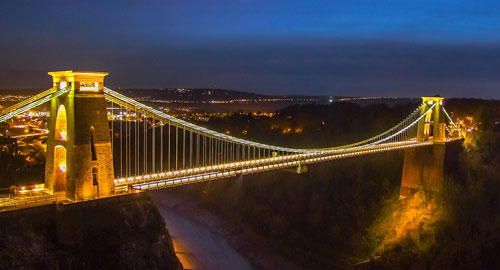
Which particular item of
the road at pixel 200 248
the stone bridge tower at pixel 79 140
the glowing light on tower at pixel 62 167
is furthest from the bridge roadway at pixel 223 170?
the road at pixel 200 248

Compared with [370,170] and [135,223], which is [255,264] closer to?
[135,223]

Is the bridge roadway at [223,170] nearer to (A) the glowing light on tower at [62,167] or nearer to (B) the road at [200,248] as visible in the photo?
(A) the glowing light on tower at [62,167]

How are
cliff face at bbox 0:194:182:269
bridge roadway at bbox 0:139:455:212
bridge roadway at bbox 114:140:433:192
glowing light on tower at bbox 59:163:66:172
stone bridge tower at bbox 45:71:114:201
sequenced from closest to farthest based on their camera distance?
cliff face at bbox 0:194:182:269, bridge roadway at bbox 0:139:455:212, stone bridge tower at bbox 45:71:114:201, glowing light on tower at bbox 59:163:66:172, bridge roadway at bbox 114:140:433:192

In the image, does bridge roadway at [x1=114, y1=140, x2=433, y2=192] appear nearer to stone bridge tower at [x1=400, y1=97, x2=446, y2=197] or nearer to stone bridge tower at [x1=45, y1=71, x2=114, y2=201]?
stone bridge tower at [x1=45, y1=71, x2=114, y2=201]

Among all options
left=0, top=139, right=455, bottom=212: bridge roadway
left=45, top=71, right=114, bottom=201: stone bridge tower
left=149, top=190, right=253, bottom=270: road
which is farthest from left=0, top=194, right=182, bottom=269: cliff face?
left=149, top=190, right=253, bottom=270: road

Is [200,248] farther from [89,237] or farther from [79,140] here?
[79,140]

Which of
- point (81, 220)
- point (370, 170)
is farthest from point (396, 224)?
point (81, 220)

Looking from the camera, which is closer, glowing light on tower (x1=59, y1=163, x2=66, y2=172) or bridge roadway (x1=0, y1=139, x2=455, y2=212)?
bridge roadway (x1=0, y1=139, x2=455, y2=212)
